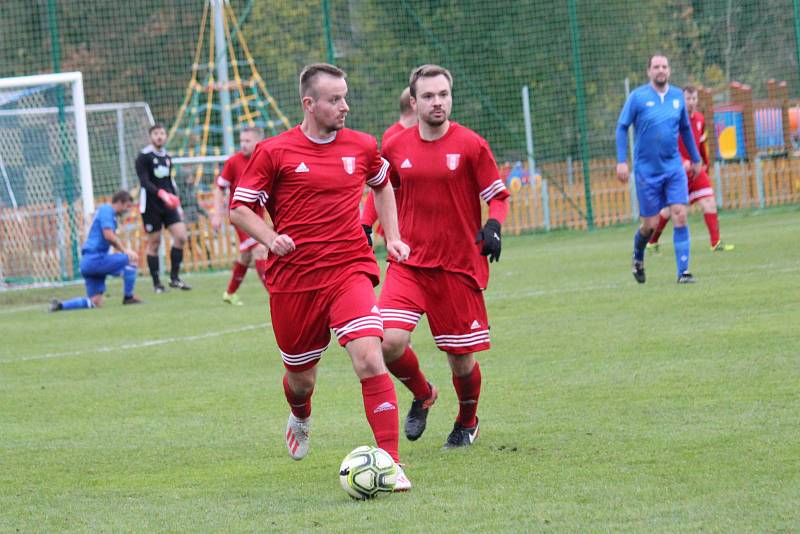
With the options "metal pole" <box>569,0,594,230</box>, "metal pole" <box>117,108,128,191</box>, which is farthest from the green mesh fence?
"metal pole" <box>117,108,128,191</box>

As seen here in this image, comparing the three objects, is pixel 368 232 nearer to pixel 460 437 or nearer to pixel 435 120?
pixel 435 120

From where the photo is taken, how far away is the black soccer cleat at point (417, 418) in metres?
7.31

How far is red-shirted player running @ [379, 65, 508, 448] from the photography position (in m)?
7.16

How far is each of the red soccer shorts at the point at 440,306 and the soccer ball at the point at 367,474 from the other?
1.35 metres

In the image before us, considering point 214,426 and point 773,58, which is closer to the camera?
point 214,426

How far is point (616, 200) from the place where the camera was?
2616 centimetres

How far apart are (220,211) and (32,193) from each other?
5.00 meters

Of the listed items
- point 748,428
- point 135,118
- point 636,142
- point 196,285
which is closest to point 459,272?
point 748,428

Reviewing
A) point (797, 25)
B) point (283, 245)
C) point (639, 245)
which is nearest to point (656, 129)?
point (639, 245)

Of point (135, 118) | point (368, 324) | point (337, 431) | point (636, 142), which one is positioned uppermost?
point (135, 118)

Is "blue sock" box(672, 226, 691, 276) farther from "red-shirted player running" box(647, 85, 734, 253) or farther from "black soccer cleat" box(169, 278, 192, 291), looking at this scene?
"black soccer cleat" box(169, 278, 192, 291)

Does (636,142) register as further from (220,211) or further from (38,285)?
(38,285)

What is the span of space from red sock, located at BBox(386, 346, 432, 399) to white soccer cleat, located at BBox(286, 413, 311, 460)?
2.28 ft

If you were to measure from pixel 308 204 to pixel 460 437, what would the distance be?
1.57m
